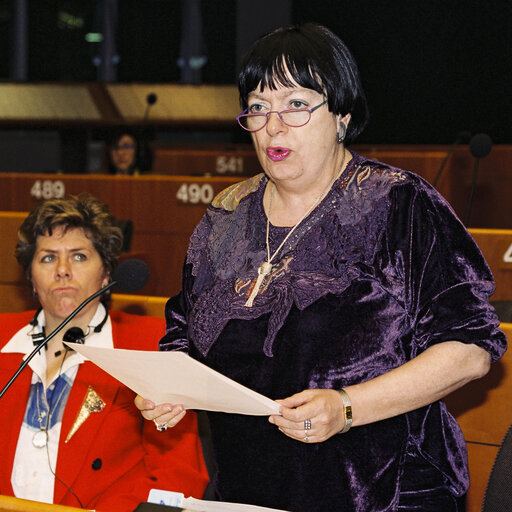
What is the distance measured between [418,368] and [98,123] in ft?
35.6

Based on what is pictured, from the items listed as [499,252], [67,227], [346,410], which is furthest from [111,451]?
[499,252]

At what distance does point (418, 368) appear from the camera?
1.30m

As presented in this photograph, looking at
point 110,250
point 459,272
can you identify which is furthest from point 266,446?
point 110,250

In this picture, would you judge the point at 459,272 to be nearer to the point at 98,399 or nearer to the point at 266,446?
the point at 266,446

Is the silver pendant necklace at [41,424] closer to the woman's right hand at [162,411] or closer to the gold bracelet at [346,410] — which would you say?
the woman's right hand at [162,411]

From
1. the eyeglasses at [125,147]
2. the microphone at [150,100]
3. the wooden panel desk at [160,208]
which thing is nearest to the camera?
the wooden panel desk at [160,208]

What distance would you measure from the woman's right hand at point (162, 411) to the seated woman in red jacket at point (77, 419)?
0.54 metres

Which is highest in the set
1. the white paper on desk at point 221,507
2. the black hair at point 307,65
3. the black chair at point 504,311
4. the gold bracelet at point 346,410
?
the black hair at point 307,65

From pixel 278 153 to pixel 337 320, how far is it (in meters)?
0.33

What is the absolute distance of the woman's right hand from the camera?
4.66 ft

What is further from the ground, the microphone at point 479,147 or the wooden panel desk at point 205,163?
the microphone at point 479,147

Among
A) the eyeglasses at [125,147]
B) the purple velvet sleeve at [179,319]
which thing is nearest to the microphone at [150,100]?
the eyeglasses at [125,147]

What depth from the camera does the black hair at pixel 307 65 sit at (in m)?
1.41

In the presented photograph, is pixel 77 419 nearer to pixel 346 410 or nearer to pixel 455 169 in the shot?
pixel 346 410
